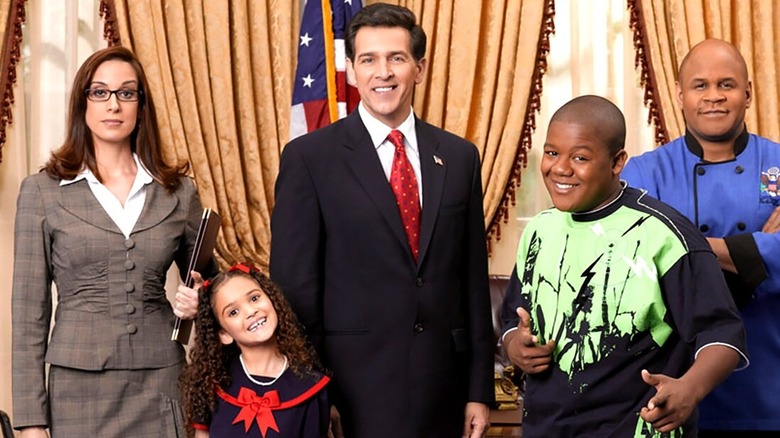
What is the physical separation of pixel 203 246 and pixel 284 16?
262 centimetres

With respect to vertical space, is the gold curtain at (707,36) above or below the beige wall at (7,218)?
above

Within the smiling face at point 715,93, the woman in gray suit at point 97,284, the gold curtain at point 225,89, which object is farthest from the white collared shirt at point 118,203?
the gold curtain at point 225,89

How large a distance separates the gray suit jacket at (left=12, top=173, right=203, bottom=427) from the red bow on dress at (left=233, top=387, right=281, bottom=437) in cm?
30

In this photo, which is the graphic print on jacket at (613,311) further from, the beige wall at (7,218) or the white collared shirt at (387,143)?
the beige wall at (7,218)

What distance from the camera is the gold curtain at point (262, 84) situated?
532cm

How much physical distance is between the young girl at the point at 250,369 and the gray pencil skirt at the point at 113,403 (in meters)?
0.10

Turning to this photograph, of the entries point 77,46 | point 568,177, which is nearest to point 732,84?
point 568,177

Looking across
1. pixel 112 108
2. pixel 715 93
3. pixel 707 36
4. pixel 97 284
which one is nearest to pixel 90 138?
pixel 112 108

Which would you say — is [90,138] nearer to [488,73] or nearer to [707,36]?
[488,73]

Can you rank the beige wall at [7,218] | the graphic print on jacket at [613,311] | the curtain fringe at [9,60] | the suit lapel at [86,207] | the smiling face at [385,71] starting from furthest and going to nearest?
1. the beige wall at [7,218]
2. the curtain fringe at [9,60]
3. the suit lapel at [86,207]
4. the smiling face at [385,71]
5. the graphic print on jacket at [613,311]

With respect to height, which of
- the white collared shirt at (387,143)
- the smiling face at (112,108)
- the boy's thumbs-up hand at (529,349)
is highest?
the smiling face at (112,108)

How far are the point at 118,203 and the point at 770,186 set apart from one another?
181cm

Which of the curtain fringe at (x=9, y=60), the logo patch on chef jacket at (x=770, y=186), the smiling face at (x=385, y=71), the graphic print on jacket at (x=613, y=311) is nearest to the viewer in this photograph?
the graphic print on jacket at (x=613, y=311)

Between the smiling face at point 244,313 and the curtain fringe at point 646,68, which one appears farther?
the curtain fringe at point 646,68
